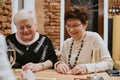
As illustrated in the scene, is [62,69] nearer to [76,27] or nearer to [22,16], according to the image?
[76,27]

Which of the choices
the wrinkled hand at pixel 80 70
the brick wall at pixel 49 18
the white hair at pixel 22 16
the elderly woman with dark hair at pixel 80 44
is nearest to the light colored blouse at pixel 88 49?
the elderly woman with dark hair at pixel 80 44

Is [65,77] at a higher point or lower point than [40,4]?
lower

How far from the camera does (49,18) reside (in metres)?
4.96

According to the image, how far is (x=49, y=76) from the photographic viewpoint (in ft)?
5.05

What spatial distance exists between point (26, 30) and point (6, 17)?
54.2 inches

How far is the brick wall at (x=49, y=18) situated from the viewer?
4.95 metres

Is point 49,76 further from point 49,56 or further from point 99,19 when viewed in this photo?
point 99,19

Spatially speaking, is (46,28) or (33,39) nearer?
(33,39)

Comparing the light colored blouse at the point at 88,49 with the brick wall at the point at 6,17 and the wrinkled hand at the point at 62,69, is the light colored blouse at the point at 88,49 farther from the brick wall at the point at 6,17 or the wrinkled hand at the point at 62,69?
the brick wall at the point at 6,17

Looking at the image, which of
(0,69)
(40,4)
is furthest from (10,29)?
(0,69)

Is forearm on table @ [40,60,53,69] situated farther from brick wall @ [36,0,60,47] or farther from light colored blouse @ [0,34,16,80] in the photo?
brick wall @ [36,0,60,47]

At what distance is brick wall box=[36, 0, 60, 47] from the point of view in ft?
16.2

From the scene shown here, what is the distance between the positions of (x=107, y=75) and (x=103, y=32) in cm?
347

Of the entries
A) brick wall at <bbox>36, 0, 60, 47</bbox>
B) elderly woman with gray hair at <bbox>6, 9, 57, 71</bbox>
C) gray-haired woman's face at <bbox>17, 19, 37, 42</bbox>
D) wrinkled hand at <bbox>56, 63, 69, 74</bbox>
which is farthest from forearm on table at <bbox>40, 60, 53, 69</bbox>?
brick wall at <bbox>36, 0, 60, 47</bbox>
